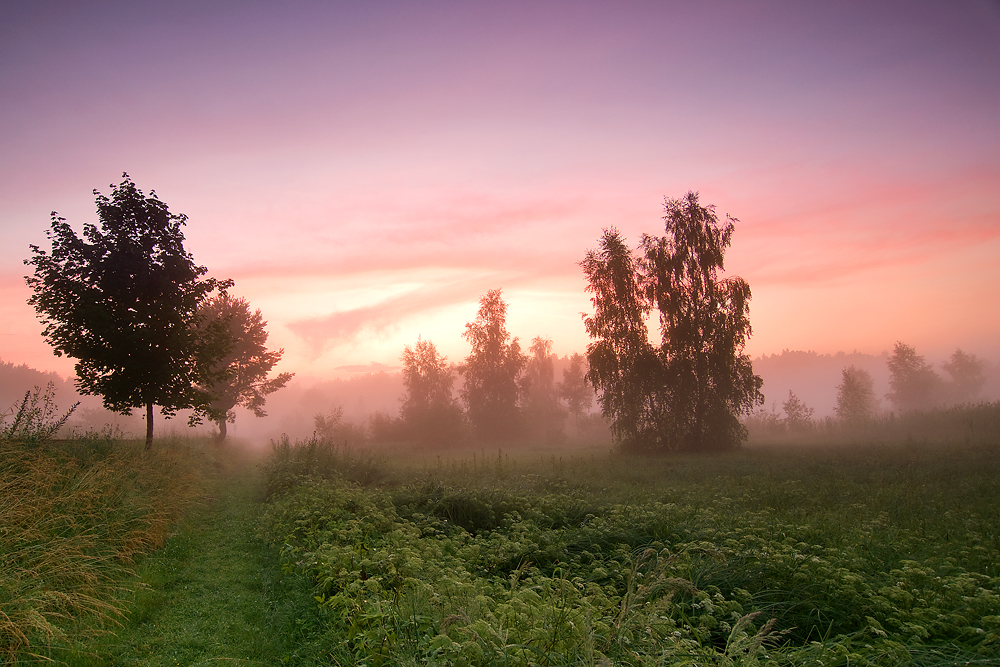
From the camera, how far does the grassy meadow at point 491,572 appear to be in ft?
12.3

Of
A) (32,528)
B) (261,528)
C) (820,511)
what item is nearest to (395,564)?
(32,528)

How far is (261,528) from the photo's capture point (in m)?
9.66

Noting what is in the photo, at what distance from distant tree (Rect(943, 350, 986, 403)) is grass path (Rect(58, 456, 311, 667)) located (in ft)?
350

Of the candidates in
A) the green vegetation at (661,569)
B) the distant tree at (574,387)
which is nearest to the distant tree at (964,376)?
the distant tree at (574,387)

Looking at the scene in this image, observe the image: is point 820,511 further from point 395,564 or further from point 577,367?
point 577,367

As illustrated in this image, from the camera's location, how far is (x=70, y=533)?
22.8 feet

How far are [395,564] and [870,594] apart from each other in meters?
5.01

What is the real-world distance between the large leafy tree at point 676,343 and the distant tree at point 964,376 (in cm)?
8367

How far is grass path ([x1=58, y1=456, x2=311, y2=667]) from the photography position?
481 cm

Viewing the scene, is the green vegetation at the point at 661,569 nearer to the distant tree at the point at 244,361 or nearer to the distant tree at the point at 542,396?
the distant tree at the point at 244,361

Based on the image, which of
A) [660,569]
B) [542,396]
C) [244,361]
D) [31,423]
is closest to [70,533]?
[31,423]

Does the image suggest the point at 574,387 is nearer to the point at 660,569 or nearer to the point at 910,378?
the point at 910,378

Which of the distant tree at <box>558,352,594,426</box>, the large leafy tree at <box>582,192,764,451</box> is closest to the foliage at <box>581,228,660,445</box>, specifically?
the large leafy tree at <box>582,192,764,451</box>

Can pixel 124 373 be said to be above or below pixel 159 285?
below
